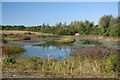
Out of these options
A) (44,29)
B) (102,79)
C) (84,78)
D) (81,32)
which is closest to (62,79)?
(84,78)

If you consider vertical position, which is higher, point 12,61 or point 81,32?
point 81,32

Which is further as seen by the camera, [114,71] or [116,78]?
[114,71]

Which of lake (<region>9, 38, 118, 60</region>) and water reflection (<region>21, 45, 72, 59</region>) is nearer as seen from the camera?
water reflection (<region>21, 45, 72, 59</region>)

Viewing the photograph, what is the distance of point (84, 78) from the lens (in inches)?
182

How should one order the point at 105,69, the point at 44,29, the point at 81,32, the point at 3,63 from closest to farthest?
the point at 105,69 → the point at 3,63 → the point at 81,32 → the point at 44,29

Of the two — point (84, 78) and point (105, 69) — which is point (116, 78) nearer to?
point (105, 69)

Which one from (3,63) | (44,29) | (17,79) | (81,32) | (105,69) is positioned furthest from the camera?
(44,29)

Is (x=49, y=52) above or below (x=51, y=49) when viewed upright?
below

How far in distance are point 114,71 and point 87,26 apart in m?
36.9

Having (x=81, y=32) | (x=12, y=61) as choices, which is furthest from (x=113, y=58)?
(x=81, y=32)

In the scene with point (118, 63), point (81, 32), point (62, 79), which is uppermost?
point (81, 32)

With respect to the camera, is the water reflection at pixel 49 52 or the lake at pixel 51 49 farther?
the lake at pixel 51 49

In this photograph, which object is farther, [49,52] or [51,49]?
[51,49]

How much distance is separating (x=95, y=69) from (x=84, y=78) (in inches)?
38.8
